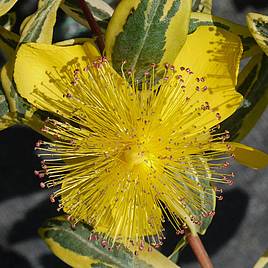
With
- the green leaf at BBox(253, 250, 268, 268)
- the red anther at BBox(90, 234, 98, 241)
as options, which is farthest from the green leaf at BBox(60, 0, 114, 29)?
the green leaf at BBox(253, 250, 268, 268)

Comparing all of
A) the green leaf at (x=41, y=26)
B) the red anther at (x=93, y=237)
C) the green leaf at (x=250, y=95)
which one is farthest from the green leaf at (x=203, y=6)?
the red anther at (x=93, y=237)

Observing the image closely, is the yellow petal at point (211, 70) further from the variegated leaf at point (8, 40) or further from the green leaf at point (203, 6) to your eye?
the variegated leaf at point (8, 40)

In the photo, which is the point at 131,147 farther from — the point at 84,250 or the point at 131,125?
the point at 84,250

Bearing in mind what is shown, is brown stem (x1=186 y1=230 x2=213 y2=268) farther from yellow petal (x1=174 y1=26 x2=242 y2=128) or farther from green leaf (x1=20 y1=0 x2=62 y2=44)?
green leaf (x1=20 y1=0 x2=62 y2=44)

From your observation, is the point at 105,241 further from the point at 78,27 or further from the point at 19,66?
the point at 78,27

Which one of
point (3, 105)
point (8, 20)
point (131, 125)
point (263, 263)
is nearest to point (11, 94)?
point (3, 105)

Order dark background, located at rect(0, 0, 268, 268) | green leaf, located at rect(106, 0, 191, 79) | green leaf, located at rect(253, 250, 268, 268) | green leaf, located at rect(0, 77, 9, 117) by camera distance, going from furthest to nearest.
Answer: dark background, located at rect(0, 0, 268, 268)
green leaf, located at rect(253, 250, 268, 268)
green leaf, located at rect(0, 77, 9, 117)
green leaf, located at rect(106, 0, 191, 79)
